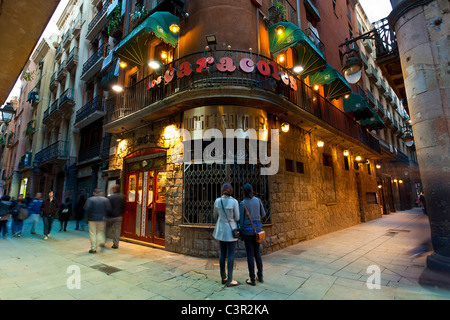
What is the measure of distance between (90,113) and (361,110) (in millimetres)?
16365

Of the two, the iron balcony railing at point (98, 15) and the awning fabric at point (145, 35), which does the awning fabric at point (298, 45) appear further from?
the iron balcony railing at point (98, 15)

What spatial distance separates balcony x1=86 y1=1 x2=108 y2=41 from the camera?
1523cm

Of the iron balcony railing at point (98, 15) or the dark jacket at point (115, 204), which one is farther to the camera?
the iron balcony railing at point (98, 15)

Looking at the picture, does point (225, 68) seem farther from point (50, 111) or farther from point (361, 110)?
point (50, 111)

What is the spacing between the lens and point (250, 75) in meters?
7.05

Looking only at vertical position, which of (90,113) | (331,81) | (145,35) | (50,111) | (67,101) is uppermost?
(50,111)

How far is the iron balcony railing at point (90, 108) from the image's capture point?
13.6 metres

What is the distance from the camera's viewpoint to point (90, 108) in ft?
47.3

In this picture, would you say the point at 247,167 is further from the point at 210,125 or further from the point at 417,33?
the point at 417,33

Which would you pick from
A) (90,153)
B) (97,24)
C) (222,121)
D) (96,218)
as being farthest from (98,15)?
(96,218)

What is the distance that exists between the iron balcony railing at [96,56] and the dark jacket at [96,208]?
11572 millimetres

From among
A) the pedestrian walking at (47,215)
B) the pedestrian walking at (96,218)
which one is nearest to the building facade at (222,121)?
the pedestrian walking at (96,218)
